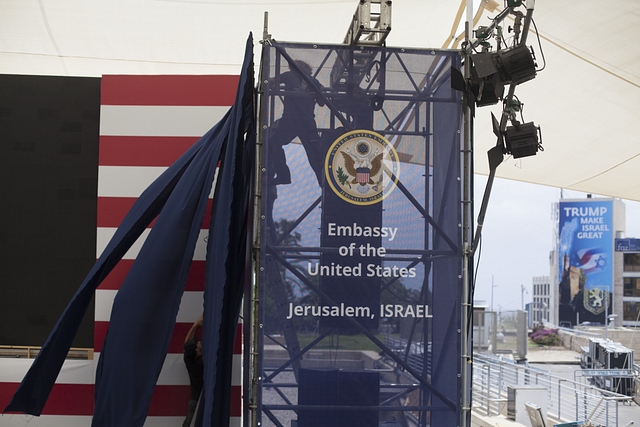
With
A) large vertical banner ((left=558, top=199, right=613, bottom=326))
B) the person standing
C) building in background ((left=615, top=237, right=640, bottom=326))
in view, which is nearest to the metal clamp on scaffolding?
the person standing

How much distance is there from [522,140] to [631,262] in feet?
111

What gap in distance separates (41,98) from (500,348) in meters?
20.0

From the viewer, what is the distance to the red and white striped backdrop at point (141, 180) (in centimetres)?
457

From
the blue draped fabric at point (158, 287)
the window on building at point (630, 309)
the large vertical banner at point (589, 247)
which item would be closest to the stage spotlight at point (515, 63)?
the blue draped fabric at point (158, 287)

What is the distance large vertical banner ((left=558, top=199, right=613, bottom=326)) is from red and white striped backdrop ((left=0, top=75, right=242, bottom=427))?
24560 millimetres

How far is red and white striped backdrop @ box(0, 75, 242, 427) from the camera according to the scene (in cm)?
457

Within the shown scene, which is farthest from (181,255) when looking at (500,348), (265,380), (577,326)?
(577,326)

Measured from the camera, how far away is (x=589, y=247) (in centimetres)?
2662

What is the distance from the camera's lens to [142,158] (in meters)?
4.73

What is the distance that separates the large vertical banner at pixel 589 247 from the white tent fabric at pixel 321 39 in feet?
63.0

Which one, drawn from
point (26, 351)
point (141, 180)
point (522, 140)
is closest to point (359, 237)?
point (522, 140)

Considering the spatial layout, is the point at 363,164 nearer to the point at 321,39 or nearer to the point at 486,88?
the point at 486,88

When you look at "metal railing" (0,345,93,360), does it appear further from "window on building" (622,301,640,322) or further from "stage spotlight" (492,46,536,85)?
"window on building" (622,301,640,322)

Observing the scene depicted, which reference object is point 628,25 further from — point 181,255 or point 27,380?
point 27,380
